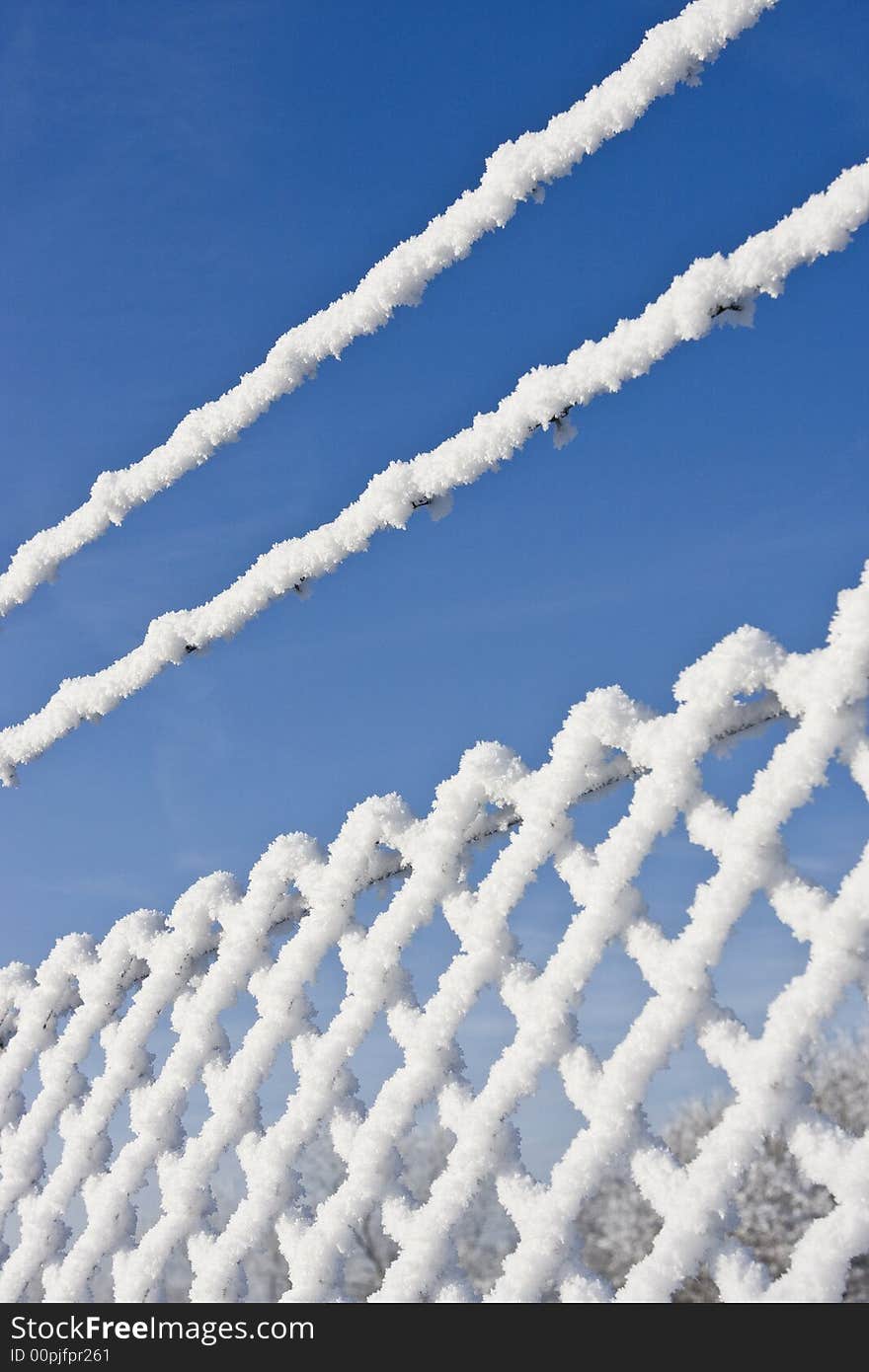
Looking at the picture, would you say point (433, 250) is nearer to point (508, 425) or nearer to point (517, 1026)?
point (508, 425)

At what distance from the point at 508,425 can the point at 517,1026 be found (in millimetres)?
964

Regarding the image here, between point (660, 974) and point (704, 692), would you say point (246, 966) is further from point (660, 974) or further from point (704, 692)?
point (704, 692)

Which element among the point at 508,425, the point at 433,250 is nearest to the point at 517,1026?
the point at 508,425

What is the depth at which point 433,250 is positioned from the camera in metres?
2.05

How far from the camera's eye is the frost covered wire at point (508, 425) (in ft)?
5.38

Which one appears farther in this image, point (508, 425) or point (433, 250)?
point (433, 250)

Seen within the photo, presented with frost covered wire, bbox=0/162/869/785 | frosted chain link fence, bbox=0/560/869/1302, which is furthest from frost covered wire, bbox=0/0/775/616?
frosted chain link fence, bbox=0/560/869/1302

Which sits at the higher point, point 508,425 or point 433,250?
point 433,250

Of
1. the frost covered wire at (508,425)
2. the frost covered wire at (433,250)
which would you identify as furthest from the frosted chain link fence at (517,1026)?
the frost covered wire at (433,250)

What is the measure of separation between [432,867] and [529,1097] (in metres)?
0.40

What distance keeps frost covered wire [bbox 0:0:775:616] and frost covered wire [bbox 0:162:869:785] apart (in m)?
0.30

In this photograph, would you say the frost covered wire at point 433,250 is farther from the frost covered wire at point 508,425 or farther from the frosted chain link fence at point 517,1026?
the frosted chain link fence at point 517,1026
